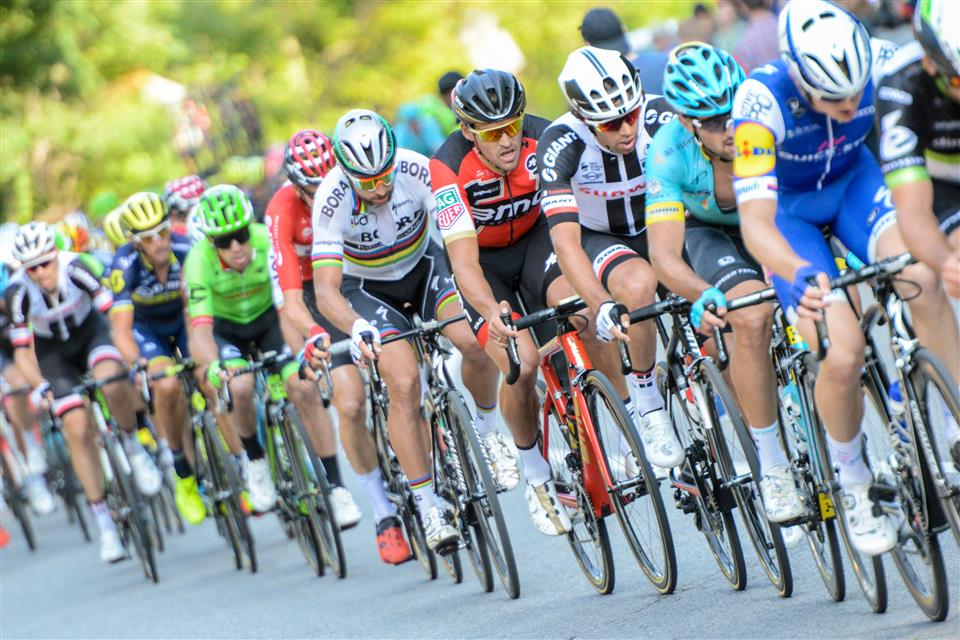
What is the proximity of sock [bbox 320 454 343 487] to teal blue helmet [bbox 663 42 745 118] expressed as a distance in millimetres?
4100

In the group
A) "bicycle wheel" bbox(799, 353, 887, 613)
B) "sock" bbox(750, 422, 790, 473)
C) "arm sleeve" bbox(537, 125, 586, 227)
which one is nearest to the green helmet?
"arm sleeve" bbox(537, 125, 586, 227)

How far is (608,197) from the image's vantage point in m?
7.52

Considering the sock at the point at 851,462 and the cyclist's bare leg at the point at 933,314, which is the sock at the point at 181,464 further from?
the cyclist's bare leg at the point at 933,314

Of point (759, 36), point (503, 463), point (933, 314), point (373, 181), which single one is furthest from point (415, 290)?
point (759, 36)

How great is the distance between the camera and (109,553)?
11.8m

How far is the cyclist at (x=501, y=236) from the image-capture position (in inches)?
293

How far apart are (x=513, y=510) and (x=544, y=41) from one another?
47467 millimetres

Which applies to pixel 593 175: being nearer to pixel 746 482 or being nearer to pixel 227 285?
pixel 746 482

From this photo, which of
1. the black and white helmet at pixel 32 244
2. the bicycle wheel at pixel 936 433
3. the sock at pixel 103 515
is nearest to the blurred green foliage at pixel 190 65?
the black and white helmet at pixel 32 244

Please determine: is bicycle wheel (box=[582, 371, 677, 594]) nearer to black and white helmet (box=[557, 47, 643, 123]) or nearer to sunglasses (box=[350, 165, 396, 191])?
black and white helmet (box=[557, 47, 643, 123])

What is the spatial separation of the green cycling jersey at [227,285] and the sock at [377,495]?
6.81ft

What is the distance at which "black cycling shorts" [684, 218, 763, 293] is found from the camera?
6.56 meters

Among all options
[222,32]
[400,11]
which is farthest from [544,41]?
[222,32]

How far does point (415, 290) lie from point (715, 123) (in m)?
2.99
